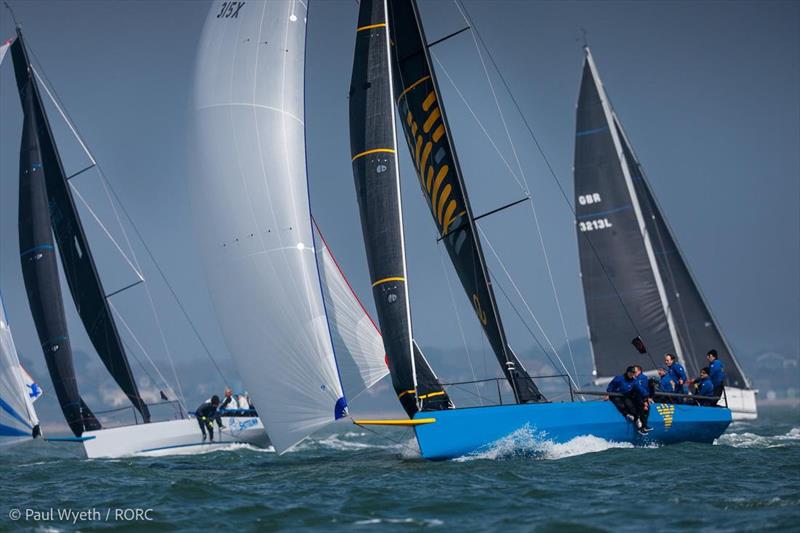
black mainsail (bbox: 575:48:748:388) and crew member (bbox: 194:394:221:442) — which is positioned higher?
black mainsail (bbox: 575:48:748:388)

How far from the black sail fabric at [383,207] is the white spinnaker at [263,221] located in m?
1.04

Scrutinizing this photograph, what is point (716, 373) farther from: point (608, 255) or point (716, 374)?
point (608, 255)

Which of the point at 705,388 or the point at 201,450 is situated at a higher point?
the point at 705,388

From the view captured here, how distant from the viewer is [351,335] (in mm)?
19250

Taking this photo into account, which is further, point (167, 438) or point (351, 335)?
point (167, 438)

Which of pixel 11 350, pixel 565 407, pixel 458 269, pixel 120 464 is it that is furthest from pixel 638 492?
pixel 11 350

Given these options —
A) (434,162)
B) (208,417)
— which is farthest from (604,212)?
(434,162)

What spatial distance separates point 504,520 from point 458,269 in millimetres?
7707

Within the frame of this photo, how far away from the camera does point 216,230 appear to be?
16484 millimetres

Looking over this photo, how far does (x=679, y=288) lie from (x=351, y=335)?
Result: 1657 cm

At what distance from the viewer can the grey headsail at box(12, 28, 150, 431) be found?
86.8 feet

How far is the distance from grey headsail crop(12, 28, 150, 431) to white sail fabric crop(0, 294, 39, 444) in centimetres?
156

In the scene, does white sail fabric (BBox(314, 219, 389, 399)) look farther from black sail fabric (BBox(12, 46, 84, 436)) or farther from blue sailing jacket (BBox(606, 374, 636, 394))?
black sail fabric (BBox(12, 46, 84, 436))

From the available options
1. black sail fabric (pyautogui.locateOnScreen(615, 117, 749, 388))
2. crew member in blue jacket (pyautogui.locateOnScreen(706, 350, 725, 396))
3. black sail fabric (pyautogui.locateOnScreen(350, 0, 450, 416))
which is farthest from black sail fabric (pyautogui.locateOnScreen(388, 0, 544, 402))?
black sail fabric (pyautogui.locateOnScreen(615, 117, 749, 388))
